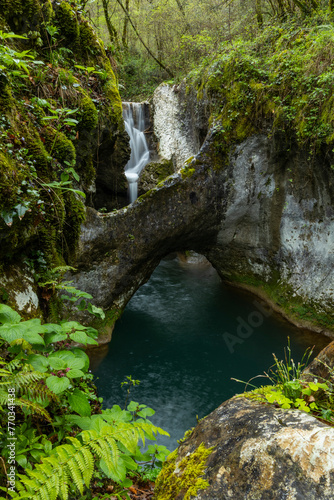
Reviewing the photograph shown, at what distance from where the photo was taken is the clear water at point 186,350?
5922mm

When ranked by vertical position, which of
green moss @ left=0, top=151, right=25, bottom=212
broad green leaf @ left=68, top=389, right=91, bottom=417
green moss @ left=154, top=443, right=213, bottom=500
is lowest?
green moss @ left=154, top=443, right=213, bottom=500

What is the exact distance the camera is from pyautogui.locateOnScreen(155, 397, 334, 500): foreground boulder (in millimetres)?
1533

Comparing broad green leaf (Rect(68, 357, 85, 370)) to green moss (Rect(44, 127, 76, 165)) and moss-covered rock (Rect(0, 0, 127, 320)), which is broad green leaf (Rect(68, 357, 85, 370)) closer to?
moss-covered rock (Rect(0, 0, 127, 320))

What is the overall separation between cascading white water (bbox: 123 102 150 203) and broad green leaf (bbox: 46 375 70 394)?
10539mm

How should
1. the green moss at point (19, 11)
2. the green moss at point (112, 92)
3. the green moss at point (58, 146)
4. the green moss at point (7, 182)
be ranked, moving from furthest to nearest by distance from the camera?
the green moss at point (112, 92) → the green moss at point (19, 11) → the green moss at point (58, 146) → the green moss at point (7, 182)

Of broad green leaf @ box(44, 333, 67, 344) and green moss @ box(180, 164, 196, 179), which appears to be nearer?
broad green leaf @ box(44, 333, 67, 344)

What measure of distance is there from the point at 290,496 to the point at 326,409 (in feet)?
2.14

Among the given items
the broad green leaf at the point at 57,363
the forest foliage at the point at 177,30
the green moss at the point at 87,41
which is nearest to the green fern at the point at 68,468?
the broad green leaf at the point at 57,363

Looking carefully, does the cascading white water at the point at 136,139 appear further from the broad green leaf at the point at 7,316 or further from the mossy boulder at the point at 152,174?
the broad green leaf at the point at 7,316

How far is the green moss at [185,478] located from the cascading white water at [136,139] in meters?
10.6

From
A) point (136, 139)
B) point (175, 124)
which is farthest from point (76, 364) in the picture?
point (136, 139)

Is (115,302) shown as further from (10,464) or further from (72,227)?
(10,464)

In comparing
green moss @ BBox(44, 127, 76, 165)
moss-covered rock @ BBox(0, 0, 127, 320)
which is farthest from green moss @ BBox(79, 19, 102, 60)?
green moss @ BBox(44, 127, 76, 165)

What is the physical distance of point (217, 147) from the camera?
7957 millimetres
